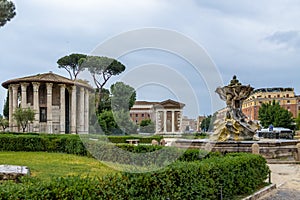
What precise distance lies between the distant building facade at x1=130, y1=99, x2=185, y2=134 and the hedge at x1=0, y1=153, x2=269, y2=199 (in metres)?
11.1

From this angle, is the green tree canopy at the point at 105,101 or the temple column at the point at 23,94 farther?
the temple column at the point at 23,94

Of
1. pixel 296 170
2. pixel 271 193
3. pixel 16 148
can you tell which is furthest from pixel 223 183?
pixel 16 148

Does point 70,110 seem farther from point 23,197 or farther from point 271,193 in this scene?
point 23,197

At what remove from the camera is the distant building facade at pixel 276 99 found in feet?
297

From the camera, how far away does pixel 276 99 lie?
91062 mm

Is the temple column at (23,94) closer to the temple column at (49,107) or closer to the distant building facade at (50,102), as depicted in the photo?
the distant building facade at (50,102)

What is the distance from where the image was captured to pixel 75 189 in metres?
4.68

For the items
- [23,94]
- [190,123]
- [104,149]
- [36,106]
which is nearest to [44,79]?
[23,94]

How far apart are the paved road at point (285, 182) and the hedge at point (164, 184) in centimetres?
63

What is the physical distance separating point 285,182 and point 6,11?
15.7 metres

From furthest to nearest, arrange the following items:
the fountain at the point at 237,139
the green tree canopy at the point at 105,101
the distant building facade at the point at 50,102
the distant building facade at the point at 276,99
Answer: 1. the distant building facade at the point at 276,99
2. the distant building facade at the point at 50,102
3. the green tree canopy at the point at 105,101
4. the fountain at the point at 237,139

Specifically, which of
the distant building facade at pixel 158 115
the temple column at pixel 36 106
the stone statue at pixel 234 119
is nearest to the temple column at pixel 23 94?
the temple column at pixel 36 106

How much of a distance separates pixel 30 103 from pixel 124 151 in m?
36.4

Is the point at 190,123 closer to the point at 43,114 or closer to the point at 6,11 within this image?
the point at 6,11
